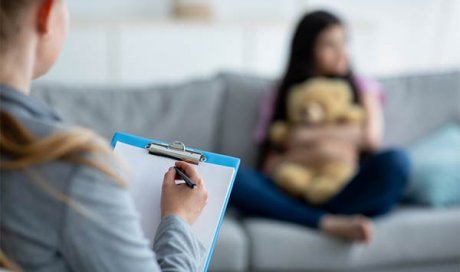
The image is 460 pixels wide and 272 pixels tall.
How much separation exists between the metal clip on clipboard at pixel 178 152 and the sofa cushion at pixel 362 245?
52.0 inches

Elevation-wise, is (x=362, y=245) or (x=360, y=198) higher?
(x=360, y=198)

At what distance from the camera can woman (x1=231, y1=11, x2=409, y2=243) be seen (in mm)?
2479

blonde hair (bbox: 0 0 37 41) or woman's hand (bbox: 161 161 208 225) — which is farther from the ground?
blonde hair (bbox: 0 0 37 41)

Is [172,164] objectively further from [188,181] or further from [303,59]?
[303,59]

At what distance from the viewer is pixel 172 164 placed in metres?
1.08

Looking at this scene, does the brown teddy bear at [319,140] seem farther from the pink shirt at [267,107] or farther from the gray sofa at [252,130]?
the gray sofa at [252,130]

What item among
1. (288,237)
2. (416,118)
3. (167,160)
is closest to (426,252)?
(288,237)

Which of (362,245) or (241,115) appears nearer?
(362,245)

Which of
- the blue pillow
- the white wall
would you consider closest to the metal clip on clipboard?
the blue pillow

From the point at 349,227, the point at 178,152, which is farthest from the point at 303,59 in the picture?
the point at 178,152

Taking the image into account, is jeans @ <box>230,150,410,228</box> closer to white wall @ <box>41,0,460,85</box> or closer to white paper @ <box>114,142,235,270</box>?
white wall @ <box>41,0,460,85</box>

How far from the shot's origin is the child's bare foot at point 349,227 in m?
2.36

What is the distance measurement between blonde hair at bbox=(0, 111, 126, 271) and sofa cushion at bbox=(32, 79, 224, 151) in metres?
1.92

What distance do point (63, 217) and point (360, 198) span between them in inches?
72.2
